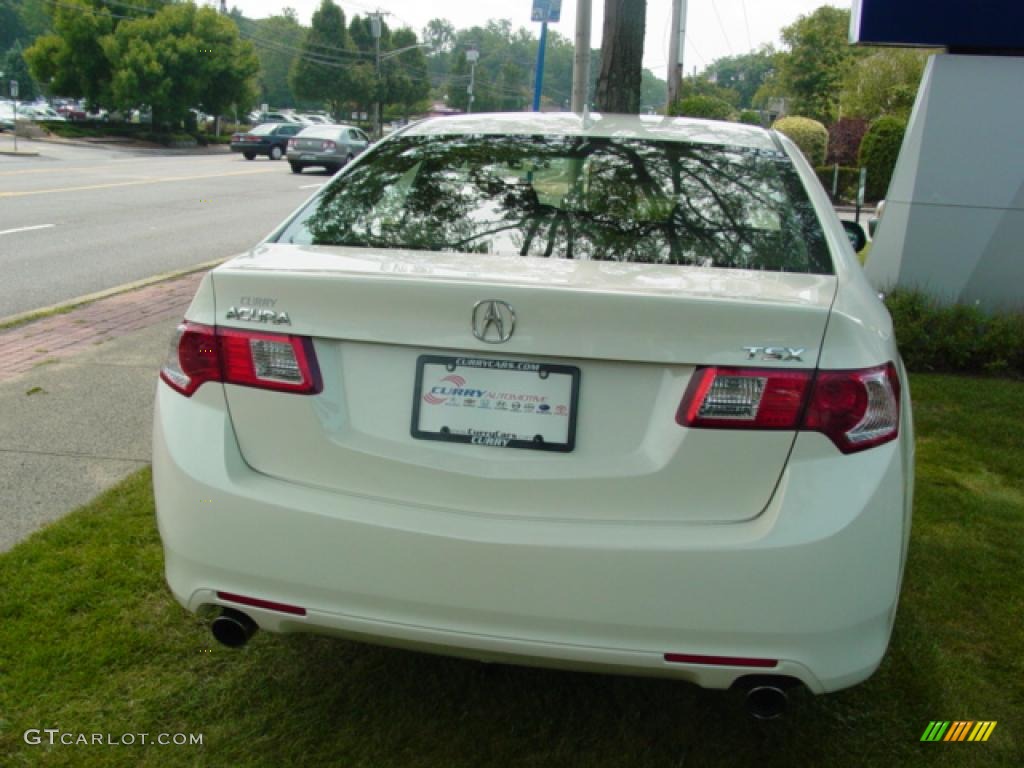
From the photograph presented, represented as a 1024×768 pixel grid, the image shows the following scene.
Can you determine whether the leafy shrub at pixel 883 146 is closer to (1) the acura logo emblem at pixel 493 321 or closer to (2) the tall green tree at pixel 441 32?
(1) the acura logo emblem at pixel 493 321

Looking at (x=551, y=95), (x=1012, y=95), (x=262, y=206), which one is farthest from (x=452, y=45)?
(x=1012, y=95)

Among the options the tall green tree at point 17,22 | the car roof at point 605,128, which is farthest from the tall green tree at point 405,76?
the car roof at point 605,128

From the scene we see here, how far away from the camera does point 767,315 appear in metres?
2.22

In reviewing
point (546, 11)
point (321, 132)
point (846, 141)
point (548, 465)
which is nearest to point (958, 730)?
point (548, 465)

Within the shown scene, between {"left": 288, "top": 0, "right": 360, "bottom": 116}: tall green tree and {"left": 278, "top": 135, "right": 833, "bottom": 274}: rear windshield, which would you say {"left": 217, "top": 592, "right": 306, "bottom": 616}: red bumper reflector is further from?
{"left": 288, "top": 0, "right": 360, "bottom": 116}: tall green tree

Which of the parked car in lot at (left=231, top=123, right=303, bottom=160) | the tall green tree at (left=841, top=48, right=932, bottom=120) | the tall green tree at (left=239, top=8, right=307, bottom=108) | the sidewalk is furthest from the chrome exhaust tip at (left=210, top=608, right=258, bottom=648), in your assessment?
the tall green tree at (left=239, top=8, right=307, bottom=108)

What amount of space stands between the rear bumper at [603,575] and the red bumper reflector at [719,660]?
0.05 ft

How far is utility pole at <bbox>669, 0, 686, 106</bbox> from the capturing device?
31.6 metres

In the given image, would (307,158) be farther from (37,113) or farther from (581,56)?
(37,113)

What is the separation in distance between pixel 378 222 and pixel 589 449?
107cm

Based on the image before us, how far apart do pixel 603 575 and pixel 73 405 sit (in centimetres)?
407

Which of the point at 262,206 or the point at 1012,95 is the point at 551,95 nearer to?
the point at 262,206

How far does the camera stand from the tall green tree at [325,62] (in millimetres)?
90688

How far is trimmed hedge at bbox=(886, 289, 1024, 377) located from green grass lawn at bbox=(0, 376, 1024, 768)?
11.2ft
